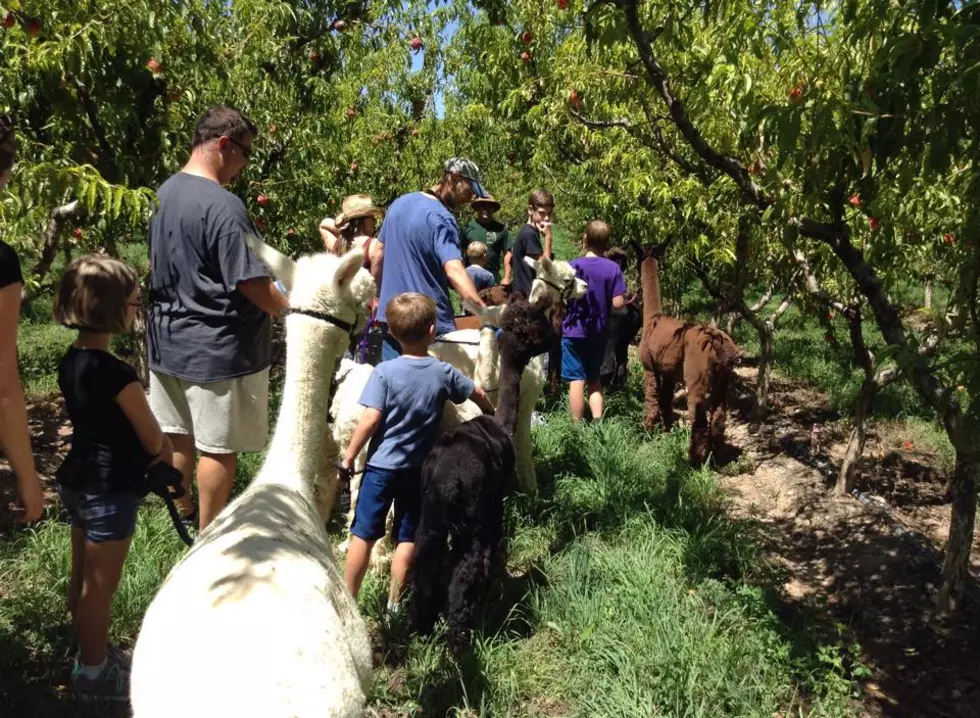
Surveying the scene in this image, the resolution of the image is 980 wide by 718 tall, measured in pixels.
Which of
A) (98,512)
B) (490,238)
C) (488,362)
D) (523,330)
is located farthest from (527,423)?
(490,238)

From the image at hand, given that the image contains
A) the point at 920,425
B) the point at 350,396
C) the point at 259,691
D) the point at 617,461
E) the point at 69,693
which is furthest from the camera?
the point at 920,425

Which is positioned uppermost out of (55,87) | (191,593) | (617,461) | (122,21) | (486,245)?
(122,21)

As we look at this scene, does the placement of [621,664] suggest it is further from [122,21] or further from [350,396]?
[122,21]

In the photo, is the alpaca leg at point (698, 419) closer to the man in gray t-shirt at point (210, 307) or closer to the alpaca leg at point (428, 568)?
the alpaca leg at point (428, 568)

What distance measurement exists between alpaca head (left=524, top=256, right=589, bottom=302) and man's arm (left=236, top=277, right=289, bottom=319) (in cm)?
123

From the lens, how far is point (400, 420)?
299 centimetres

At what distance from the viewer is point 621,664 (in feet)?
9.30

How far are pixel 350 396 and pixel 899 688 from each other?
2.73m

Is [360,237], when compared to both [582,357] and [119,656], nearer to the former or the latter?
[582,357]

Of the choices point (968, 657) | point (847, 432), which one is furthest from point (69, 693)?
point (847, 432)

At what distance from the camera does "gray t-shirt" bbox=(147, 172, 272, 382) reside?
278 centimetres

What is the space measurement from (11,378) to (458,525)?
1.57m

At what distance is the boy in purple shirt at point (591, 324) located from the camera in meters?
5.43

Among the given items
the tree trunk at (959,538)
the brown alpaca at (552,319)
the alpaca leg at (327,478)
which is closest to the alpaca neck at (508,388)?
the brown alpaca at (552,319)
